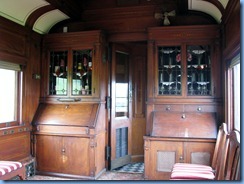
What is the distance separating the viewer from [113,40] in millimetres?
4328

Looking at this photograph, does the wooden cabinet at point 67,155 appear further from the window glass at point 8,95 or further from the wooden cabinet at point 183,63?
the wooden cabinet at point 183,63

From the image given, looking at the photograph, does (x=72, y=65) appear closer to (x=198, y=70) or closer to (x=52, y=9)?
(x=52, y=9)

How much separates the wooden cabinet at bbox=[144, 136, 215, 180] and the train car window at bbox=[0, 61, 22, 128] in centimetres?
201

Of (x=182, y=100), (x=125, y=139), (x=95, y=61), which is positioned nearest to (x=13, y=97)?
(x=95, y=61)

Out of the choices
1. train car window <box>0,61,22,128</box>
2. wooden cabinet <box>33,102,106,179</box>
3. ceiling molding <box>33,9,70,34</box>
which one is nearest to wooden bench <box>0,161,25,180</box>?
train car window <box>0,61,22,128</box>

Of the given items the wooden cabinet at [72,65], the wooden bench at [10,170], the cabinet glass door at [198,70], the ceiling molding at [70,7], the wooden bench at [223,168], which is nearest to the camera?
the wooden bench at [223,168]

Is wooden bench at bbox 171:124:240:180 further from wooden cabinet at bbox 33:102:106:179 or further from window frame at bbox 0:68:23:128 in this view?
window frame at bbox 0:68:23:128

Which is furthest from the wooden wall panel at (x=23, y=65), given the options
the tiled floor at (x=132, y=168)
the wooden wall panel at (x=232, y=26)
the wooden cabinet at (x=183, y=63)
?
the wooden wall panel at (x=232, y=26)

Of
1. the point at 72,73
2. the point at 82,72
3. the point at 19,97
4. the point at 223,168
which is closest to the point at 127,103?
the point at 82,72

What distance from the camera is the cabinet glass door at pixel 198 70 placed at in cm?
387

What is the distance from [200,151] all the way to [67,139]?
1961mm

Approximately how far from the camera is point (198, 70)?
390 centimetres

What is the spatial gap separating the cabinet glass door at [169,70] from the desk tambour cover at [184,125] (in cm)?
37

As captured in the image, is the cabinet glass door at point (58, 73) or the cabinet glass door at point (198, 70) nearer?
the cabinet glass door at point (198, 70)
